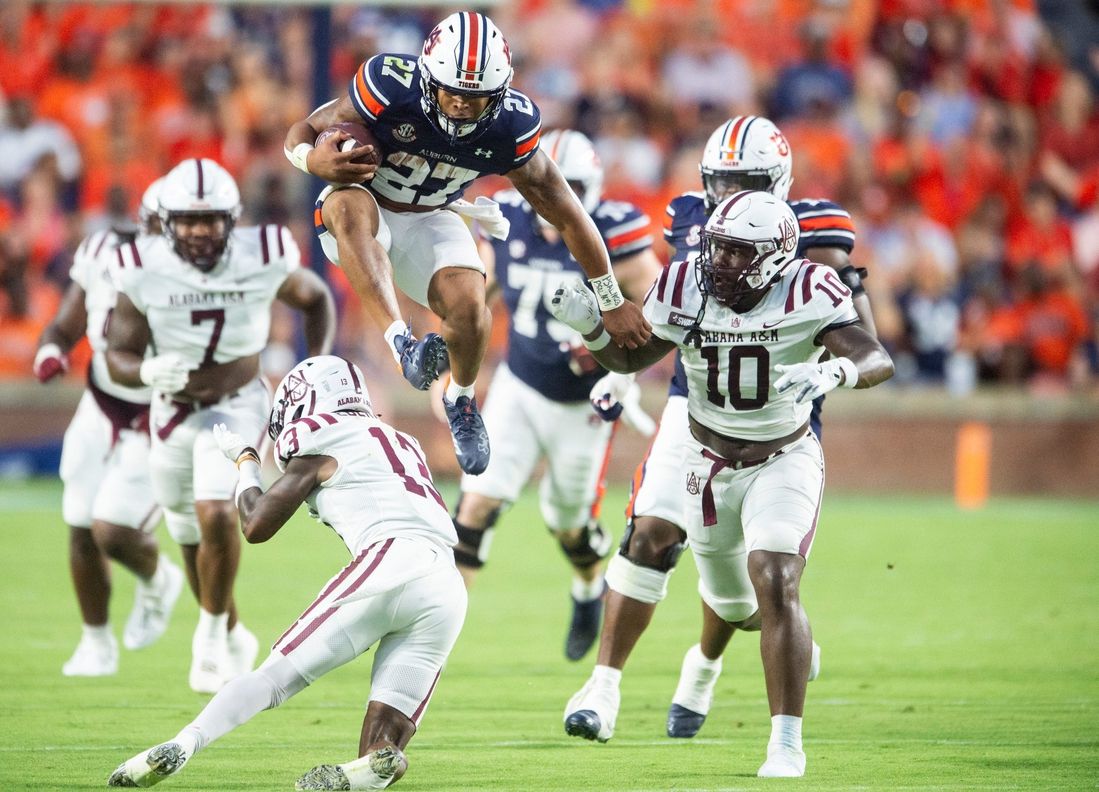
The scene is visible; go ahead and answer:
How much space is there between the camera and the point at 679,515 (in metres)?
6.76

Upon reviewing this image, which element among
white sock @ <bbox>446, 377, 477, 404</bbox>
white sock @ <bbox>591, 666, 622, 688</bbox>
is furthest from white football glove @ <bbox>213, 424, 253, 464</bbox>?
white sock @ <bbox>591, 666, 622, 688</bbox>

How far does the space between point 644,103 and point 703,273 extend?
35.8 feet

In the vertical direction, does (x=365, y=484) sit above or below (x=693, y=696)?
above

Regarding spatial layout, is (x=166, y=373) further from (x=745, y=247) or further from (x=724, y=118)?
(x=724, y=118)

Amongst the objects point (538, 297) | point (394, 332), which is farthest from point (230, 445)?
point (538, 297)

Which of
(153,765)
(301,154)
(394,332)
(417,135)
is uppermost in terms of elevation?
(417,135)

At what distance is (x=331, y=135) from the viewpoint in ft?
20.9

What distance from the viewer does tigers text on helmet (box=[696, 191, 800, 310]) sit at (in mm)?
6070

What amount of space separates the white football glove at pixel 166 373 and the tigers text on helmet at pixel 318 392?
1.75m

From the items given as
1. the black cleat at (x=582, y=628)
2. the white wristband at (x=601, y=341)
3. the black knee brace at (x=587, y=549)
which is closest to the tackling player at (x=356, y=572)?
the white wristband at (x=601, y=341)

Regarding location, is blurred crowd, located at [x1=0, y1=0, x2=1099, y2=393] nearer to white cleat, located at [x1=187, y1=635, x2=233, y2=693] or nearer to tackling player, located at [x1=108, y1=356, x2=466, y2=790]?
white cleat, located at [x1=187, y1=635, x2=233, y2=693]

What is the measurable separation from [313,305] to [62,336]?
133 cm

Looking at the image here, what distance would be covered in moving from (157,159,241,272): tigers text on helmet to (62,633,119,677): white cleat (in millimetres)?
1885

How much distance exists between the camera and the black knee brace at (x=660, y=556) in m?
6.74
